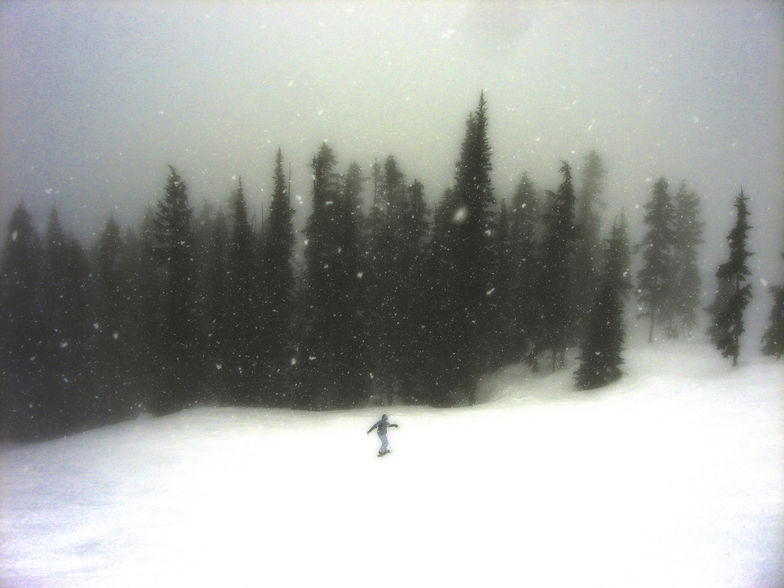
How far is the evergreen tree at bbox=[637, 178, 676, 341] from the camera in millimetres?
39281

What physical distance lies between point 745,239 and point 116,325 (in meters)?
49.4

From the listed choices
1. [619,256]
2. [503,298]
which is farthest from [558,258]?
[619,256]

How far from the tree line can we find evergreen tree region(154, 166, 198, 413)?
95 mm

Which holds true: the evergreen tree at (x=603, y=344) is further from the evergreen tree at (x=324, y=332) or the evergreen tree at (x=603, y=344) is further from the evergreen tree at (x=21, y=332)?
the evergreen tree at (x=21, y=332)

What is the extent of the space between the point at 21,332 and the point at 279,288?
23.3 meters

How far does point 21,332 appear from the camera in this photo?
33.1 m

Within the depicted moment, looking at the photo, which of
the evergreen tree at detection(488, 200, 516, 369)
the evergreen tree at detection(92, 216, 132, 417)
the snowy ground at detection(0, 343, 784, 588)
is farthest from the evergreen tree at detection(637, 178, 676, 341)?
the evergreen tree at detection(92, 216, 132, 417)

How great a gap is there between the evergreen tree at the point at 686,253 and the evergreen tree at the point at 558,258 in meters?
18.5

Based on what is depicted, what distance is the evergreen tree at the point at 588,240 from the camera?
37.8m

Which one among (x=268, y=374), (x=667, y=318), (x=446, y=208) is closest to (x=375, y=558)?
(x=268, y=374)

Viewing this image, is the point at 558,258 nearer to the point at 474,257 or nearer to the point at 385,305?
the point at 474,257

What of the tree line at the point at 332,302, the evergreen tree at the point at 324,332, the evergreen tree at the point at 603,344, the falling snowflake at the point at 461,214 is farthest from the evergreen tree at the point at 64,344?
the evergreen tree at the point at 603,344

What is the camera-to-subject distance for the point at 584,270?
3878cm

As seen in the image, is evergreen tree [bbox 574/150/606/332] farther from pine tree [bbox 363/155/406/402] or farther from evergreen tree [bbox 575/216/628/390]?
pine tree [bbox 363/155/406/402]
